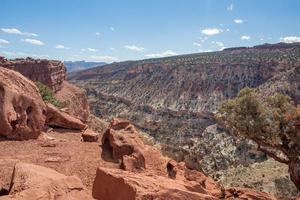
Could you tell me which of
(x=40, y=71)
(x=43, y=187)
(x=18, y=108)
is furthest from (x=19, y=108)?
(x=40, y=71)

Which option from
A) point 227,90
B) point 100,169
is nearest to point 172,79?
point 227,90

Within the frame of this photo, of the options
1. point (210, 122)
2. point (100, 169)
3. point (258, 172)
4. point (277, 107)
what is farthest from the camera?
point (210, 122)

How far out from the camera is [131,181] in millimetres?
8977

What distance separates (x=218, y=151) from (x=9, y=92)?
179 feet

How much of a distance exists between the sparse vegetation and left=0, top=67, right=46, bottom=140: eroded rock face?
1025 centimetres

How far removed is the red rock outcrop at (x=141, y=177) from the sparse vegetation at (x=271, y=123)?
3974 mm

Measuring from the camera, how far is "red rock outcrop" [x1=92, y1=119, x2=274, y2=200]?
28.1 ft

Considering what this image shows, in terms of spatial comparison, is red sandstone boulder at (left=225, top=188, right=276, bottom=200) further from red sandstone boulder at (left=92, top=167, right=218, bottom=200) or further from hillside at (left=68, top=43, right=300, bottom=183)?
hillside at (left=68, top=43, right=300, bottom=183)

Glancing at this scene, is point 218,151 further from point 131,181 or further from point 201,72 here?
point 201,72

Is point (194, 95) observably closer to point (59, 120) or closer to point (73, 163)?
point (59, 120)

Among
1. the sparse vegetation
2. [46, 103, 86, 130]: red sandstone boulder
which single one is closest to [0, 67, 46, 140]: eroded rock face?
[46, 103, 86, 130]: red sandstone boulder

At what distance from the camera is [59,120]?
21.5 m

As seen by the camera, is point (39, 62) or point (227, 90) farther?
point (227, 90)

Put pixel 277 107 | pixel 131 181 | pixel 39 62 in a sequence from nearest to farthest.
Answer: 1. pixel 131 181
2. pixel 277 107
3. pixel 39 62
